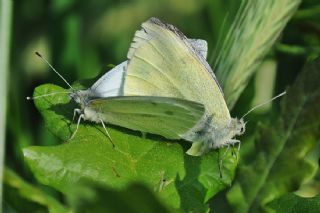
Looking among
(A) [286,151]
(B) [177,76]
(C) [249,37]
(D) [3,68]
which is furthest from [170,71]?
(D) [3,68]

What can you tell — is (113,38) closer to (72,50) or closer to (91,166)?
(72,50)

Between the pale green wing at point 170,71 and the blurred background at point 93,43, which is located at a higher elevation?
the pale green wing at point 170,71

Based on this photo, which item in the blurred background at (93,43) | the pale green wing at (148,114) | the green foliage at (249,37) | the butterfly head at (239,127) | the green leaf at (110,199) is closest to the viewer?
the green leaf at (110,199)

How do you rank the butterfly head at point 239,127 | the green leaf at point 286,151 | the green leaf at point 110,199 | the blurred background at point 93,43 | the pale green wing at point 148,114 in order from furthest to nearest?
the blurred background at point 93,43
the butterfly head at point 239,127
the pale green wing at point 148,114
the green leaf at point 286,151
the green leaf at point 110,199

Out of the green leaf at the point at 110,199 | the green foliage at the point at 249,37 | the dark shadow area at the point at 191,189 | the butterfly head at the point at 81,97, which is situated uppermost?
the green leaf at the point at 110,199

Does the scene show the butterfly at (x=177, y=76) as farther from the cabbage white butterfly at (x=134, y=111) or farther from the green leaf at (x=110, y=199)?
A: the green leaf at (x=110, y=199)

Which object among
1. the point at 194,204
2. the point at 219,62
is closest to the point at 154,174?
the point at 194,204

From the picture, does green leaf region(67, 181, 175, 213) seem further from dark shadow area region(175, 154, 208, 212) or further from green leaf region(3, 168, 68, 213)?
dark shadow area region(175, 154, 208, 212)

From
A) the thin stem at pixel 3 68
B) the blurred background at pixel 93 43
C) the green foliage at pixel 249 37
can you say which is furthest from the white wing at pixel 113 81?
the thin stem at pixel 3 68
